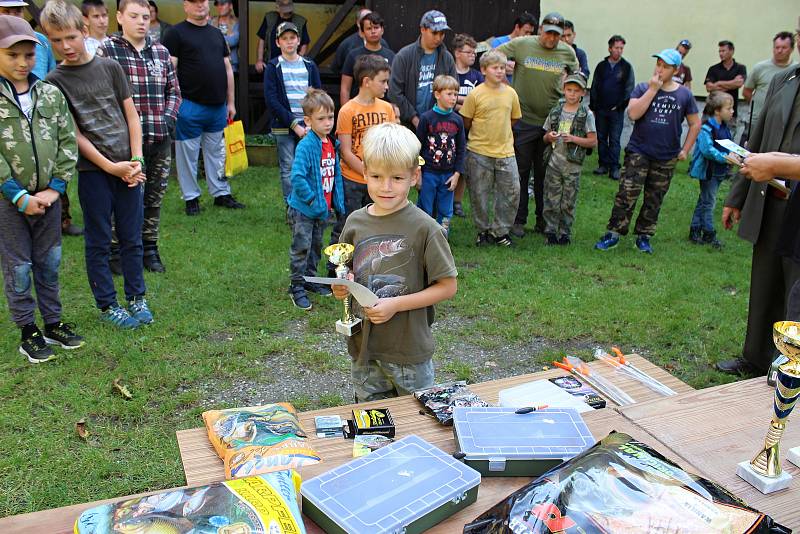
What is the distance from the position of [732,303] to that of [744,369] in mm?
1448

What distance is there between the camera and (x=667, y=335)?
4918mm

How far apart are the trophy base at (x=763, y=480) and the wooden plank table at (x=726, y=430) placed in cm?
1

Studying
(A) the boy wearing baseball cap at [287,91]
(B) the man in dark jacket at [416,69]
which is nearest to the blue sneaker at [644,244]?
(B) the man in dark jacket at [416,69]

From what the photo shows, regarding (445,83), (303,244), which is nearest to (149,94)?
(303,244)

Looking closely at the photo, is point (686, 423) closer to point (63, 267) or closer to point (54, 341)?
point (54, 341)

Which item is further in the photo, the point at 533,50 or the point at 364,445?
the point at 533,50

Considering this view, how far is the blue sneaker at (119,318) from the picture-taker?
175 inches

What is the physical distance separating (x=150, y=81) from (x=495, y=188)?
3389 millimetres

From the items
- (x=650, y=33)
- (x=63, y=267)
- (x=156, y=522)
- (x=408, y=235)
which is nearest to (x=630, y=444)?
(x=156, y=522)

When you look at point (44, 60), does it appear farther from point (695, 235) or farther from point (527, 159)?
point (695, 235)

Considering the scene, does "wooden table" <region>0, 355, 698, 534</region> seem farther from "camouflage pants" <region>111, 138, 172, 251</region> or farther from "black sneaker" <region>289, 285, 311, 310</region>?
"camouflage pants" <region>111, 138, 172, 251</region>

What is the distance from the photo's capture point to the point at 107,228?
436cm

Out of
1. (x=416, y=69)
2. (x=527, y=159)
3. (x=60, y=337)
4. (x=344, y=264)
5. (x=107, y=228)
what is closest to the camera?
(x=344, y=264)

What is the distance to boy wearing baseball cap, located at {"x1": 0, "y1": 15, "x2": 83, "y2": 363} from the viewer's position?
358 centimetres
